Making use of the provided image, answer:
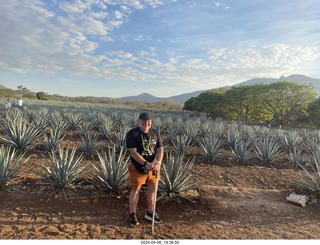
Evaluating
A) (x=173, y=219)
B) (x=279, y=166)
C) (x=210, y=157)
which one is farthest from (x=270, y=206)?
(x=279, y=166)

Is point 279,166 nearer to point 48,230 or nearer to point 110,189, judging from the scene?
point 110,189

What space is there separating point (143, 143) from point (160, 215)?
129 centimetres

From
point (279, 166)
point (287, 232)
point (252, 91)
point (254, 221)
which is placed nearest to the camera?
point (287, 232)

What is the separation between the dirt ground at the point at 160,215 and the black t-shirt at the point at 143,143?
95cm

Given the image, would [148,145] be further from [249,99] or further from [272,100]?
[272,100]

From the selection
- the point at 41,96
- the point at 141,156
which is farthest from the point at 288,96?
the point at 41,96

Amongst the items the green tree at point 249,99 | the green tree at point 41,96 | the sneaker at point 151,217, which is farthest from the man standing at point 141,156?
the green tree at point 41,96

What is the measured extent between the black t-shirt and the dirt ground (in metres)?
0.95

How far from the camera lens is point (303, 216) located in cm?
351

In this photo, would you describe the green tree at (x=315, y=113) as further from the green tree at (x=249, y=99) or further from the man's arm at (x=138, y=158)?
the man's arm at (x=138, y=158)

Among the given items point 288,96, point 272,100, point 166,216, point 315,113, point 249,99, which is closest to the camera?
point 166,216

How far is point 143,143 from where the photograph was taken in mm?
2818

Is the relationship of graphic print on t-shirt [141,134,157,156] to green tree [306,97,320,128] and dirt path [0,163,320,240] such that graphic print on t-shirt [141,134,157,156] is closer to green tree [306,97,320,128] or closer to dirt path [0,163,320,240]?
dirt path [0,163,320,240]

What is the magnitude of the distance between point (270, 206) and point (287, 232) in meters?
0.84
